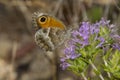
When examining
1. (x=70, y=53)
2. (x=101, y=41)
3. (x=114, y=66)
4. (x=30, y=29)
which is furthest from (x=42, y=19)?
(x=30, y=29)

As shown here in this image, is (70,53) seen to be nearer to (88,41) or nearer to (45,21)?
(88,41)

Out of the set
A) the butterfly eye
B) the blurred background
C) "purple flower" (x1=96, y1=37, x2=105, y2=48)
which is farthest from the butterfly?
the blurred background

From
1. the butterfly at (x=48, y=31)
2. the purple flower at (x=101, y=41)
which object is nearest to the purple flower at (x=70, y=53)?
the purple flower at (x=101, y=41)

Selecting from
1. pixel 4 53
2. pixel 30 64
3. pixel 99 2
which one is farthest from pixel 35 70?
pixel 99 2

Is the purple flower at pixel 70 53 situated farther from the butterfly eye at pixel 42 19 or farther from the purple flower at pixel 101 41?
the butterfly eye at pixel 42 19

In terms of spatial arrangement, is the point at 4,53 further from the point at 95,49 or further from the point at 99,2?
the point at 95,49

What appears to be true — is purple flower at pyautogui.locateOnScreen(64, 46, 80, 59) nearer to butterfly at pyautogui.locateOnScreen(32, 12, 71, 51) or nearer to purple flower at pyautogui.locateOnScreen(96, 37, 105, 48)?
purple flower at pyautogui.locateOnScreen(96, 37, 105, 48)
